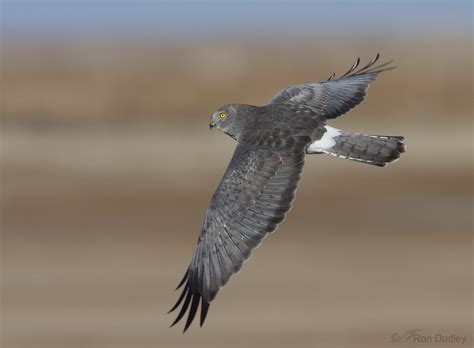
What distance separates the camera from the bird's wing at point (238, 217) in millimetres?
10328

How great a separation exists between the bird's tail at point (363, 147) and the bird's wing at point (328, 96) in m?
0.80

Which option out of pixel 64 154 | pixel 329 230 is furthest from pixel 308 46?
pixel 329 230

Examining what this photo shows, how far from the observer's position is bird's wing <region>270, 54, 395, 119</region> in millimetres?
12221

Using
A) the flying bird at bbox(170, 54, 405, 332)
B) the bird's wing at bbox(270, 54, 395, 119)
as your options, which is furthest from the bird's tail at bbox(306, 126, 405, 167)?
the bird's wing at bbox(270, 54, 395, 119)

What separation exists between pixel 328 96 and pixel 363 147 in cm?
148

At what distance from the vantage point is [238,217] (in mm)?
10492

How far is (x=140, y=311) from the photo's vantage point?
20312mm

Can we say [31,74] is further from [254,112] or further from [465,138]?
[254,112]

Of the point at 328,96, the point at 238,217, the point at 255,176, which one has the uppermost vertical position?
the point at 328,96

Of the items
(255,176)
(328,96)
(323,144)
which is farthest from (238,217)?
(328,96)

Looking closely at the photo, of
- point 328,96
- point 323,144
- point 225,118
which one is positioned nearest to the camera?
point 323,144

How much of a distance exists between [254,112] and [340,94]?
1469mm

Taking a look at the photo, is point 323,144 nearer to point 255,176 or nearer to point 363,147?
point 363,147

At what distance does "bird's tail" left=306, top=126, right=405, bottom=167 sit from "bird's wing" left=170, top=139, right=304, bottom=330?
14.6 inches
